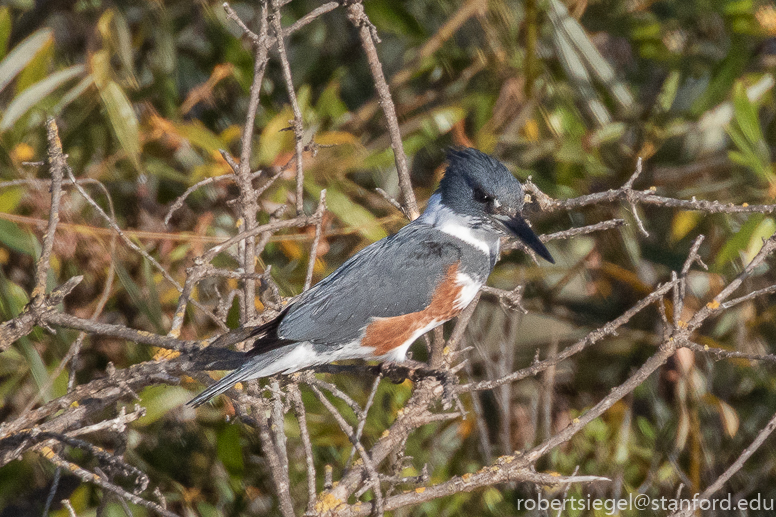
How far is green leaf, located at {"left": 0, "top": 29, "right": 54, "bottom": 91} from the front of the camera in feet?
7.62

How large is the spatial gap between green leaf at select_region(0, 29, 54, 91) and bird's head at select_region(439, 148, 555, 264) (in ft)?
4.27

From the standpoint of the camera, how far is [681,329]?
171 centimetres

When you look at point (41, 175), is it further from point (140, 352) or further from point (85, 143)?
point (140, 352)

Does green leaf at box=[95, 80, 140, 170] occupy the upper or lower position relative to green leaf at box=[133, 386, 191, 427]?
upper

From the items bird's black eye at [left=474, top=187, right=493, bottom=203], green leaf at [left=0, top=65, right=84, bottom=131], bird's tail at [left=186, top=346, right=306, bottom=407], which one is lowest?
bird's tail at [left=186, top=346, right=306, bottom=407]

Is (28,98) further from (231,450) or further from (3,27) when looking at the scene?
(231,450)

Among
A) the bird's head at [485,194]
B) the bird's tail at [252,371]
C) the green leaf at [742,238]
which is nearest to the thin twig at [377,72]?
the bird's head at [485,194]

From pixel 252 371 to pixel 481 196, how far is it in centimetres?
77

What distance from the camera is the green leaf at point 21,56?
232 cm

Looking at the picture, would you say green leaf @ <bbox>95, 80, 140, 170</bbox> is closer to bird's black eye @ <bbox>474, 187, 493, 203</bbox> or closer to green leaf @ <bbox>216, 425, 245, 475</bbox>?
green leaf @ <bbox>216, 425, 245, 475</bbox>

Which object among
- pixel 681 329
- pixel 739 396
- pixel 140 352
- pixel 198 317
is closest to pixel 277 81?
pixel 198 317

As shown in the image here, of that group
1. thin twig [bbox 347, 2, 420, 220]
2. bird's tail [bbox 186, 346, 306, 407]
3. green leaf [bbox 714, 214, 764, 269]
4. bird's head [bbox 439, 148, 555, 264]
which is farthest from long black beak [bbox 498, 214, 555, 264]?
green leaf [bbox 714, 214, 764, 269]

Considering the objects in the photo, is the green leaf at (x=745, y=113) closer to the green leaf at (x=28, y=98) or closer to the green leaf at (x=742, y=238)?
the green leaf at (x=742, y=238)

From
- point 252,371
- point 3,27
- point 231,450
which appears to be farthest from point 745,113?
point 3,27
